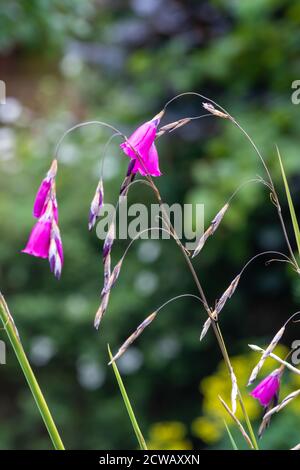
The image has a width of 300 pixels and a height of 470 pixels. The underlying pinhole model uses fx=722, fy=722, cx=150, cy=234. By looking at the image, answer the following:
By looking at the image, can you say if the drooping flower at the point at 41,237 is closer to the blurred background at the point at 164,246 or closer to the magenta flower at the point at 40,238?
the magenta flower at the point at 40,238

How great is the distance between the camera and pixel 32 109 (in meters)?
4.71

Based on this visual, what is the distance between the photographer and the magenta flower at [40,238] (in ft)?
2.57

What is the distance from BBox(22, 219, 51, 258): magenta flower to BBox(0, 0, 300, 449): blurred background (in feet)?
5.56

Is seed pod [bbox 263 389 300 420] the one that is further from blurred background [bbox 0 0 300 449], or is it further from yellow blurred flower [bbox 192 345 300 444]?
blurred background [bbox 0 0 300 449]

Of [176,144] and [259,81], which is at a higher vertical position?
[259,81]

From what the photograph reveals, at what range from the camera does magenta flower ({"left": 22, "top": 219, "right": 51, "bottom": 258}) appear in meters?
0.78

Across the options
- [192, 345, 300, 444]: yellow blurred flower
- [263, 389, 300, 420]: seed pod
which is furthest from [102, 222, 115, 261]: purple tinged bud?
[192, 345, 300, 444]: yellow blurred flower

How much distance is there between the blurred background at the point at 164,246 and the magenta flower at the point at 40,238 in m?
1.70

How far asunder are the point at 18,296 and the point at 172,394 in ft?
2.46

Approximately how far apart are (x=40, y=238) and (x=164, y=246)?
2.15m

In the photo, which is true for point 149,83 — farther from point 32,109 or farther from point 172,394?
point 32,109

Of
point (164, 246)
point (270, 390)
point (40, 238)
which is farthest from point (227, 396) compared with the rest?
point (40, 238)
